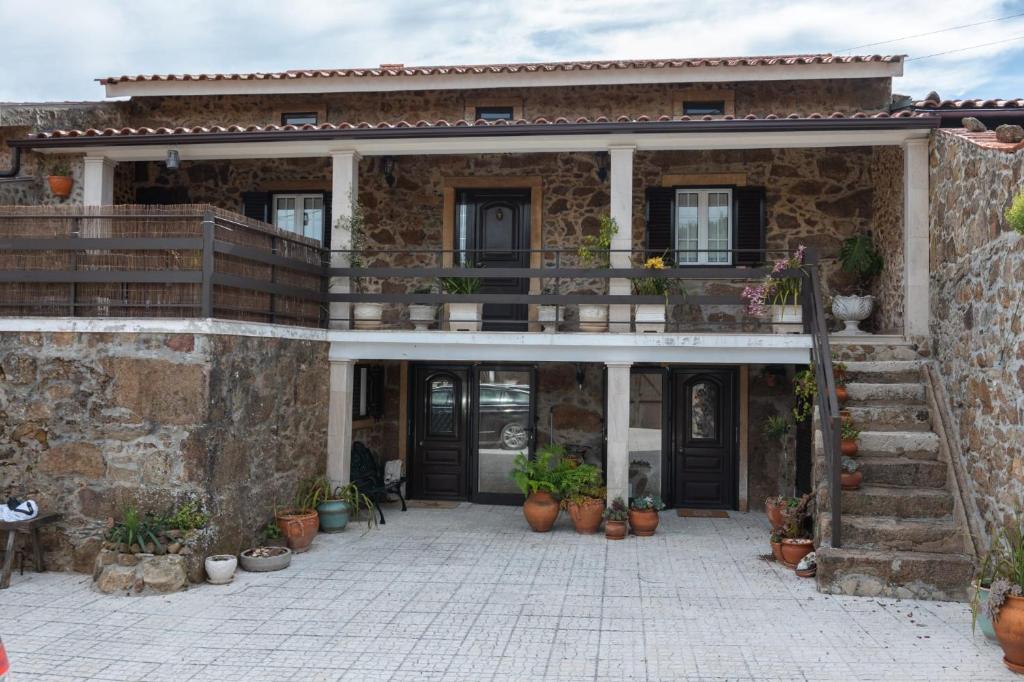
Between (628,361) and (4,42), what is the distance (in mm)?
21248

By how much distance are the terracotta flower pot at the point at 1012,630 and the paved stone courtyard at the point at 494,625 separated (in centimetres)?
15

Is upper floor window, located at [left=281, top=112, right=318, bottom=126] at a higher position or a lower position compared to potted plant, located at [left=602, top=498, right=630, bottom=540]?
higher

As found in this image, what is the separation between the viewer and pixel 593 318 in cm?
951

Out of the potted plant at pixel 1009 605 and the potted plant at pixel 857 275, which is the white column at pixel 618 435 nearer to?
the potted plant at pixel 857 275

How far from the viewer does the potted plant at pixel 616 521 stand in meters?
8.98

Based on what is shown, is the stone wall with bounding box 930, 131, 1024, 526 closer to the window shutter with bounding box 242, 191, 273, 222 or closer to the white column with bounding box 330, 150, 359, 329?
the white column with bounding box 330, 150, 359, 329

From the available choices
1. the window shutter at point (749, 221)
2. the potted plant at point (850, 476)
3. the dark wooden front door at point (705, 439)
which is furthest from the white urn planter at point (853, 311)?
the potted plant at point (850, 476)

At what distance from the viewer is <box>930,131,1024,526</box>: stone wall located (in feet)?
21.0

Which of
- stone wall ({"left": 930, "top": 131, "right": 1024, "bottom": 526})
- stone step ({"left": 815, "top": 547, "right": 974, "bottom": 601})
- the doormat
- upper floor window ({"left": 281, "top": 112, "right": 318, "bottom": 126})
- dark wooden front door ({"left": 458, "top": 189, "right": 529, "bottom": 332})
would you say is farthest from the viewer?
upper floor window ({"left": 281, "top": 112, "right": 318, "bottom": 126})

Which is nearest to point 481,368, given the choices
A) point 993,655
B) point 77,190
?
point 77,190

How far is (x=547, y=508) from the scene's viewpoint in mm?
9219

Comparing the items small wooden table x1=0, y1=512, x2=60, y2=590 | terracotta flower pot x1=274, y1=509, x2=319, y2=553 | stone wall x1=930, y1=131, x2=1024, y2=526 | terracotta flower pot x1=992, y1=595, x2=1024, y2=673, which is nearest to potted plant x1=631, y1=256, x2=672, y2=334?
stone wall x1=930, y1=131, x2=1024, y2=526

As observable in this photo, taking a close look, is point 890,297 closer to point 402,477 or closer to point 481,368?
point 481,368

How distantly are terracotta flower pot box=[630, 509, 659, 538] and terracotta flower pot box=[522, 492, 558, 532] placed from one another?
0.94 metres
